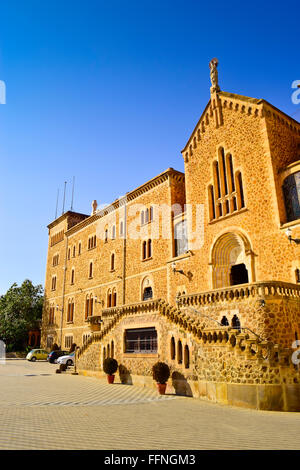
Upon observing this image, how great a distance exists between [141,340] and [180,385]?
3.55 m

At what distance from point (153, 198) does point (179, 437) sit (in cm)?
2128

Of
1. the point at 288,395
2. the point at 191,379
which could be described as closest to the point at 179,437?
the point at 288,395

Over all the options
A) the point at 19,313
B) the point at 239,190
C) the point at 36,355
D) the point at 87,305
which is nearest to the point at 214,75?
the point at 239,190

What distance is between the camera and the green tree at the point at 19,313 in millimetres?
45969

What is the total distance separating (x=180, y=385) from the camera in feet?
46.3

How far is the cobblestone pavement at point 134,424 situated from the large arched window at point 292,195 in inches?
374

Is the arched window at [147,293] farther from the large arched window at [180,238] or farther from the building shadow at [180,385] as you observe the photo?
the building shadow at [180,385]

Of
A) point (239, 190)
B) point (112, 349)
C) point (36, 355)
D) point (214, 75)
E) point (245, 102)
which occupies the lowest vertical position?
point (36, 355)

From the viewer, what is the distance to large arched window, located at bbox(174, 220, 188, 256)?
23172 millimetres

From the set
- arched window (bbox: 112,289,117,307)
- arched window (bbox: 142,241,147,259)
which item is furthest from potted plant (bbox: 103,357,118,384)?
arched window (bbox: 112,289,117,307)

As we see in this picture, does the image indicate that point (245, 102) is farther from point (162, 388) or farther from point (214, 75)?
point (162, 388)

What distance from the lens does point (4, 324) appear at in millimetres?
45969

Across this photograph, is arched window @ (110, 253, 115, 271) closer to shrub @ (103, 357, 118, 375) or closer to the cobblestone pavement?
shrub @ (103, 357, 118, 375)

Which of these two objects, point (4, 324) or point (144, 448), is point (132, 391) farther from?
point (4, 324)
